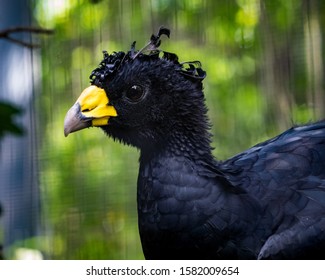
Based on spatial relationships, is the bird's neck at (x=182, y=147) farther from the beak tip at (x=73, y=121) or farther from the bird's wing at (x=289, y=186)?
the beak tip at (x=73, y=121)

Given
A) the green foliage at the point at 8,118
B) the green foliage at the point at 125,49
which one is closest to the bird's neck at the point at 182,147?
the green foliage at the point at 8,118

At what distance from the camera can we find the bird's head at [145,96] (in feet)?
5.06

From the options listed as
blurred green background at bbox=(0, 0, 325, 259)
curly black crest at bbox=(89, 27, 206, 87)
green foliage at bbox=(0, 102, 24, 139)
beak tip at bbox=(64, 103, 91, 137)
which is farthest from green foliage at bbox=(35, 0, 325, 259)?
beak tip at bbox=(64, 103, 91, 137)

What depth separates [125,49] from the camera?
2232 mm

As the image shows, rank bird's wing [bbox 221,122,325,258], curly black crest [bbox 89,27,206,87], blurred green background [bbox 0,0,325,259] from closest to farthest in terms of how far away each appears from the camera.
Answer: bird's wing [bbox 221,122,325,258]
curly black crest [bbox 89,27,206,87]
blurred green background [bbox 0,0,325,259]

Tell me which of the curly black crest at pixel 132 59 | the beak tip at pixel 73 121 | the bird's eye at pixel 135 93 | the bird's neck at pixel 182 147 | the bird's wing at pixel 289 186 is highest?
the curly black crest at pixel 132 59

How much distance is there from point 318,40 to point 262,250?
0.97 m

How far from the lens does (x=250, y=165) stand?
162 cm

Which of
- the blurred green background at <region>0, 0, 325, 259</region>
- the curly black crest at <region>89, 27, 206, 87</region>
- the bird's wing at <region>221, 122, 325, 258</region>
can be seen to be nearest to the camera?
the bird's wing at <region>221, 122, 325, 258</region>

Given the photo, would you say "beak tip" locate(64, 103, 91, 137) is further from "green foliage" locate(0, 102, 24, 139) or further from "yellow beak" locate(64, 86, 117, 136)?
"green foliage" locate(0, 102, 24, 139)

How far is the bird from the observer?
4.87 ft

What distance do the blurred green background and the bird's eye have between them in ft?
2.04

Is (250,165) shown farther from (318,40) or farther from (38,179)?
(38,179)
